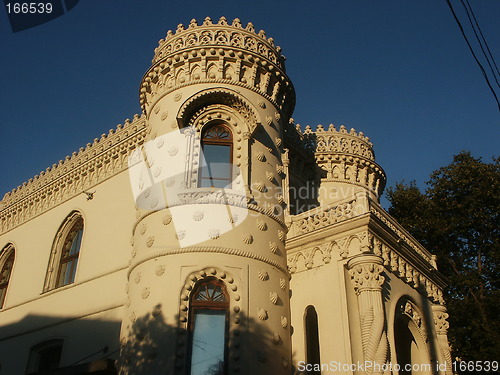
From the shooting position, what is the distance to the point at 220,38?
1467 cm

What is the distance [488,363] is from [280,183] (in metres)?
9.42

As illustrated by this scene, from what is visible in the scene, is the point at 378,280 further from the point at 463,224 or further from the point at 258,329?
the point at 463,224

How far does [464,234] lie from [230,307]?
1330 cm

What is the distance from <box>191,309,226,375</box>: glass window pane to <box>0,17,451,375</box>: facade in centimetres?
3

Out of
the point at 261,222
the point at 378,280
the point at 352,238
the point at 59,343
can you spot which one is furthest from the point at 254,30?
the point at 59,343

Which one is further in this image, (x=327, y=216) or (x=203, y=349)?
(x=327, y=216)

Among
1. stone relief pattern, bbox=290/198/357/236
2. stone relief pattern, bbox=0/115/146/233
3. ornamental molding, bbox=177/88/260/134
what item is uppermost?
stone relief pattern, bbox=0/115/146/233

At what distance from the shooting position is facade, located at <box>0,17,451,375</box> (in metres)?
11.2

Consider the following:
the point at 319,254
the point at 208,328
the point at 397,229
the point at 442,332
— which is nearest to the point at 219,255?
the point at 208,328

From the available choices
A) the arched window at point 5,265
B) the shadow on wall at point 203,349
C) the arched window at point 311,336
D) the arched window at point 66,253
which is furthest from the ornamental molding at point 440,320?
the arched window at point 5,265

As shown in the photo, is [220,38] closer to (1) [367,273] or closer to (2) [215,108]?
(2) [215,108]

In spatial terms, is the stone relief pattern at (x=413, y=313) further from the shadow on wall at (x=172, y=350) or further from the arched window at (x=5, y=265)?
the arched window at (x=5, y=265)

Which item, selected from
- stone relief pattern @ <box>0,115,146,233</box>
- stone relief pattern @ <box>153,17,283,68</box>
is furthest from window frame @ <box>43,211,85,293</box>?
stone relief pattern @ <box>153,17,283,68</box>

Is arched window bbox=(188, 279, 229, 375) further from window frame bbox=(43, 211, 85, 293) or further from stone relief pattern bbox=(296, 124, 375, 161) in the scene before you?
stone relief pattern bbox=(296, 124, 375, 161)
